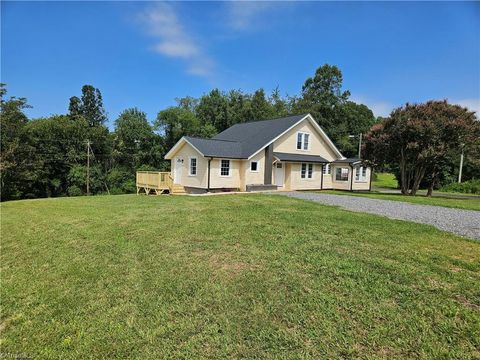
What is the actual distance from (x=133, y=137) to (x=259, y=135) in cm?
2263

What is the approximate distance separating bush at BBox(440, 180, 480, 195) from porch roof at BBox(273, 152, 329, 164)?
49.8 feet

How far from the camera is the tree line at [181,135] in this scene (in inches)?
753

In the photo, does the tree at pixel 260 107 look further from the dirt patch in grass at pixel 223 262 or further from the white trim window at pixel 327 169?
the dirt patch in grass at pixel 223 262

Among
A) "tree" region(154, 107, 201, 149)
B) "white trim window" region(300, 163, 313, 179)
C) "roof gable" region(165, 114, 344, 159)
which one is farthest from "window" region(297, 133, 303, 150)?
"tree" region(154, 107, 201, 149)

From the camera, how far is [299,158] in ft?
75.0

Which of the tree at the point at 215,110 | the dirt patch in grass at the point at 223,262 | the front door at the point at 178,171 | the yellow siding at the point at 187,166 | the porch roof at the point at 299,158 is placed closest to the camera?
the dirt patch in grass at the point at 223,262

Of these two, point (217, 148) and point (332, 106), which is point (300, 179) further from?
point (332, 106)

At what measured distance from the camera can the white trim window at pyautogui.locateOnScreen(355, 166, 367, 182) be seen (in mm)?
26375

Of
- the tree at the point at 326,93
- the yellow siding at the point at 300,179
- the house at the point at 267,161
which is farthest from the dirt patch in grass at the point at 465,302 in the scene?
the tree at the point at 326,93

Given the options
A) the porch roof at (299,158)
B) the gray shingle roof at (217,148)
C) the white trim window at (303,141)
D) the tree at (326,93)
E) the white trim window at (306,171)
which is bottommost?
the white trim window at (306,171)

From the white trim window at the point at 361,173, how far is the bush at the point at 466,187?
1037 cm

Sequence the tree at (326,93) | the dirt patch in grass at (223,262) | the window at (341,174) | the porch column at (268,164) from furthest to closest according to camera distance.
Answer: the tree at (326,93) < the window at (341,174) < the porch column at (268,164) < the dirt patch in grass at (223,262)

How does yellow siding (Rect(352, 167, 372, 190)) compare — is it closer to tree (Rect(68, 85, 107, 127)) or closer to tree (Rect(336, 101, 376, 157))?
tree (Rect(336, 101, 376, 157))

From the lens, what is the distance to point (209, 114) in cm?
4453
